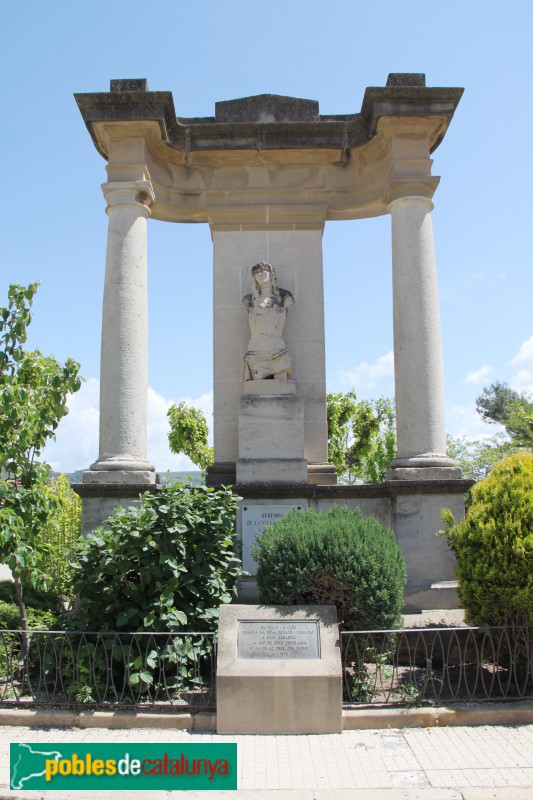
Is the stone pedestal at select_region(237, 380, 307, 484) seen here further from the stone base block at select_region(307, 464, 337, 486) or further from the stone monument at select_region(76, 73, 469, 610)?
the stone base block at select_region(307, 464, 337, 486)

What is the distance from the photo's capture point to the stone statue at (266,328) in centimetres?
1191

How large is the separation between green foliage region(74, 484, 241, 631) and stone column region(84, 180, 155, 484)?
3023 millimetres

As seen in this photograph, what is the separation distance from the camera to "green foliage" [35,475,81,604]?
1222cm

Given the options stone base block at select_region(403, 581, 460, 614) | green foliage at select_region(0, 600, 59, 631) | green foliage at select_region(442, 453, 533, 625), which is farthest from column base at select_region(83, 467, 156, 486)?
green foliage at select_region(442, 453, 533, 625)

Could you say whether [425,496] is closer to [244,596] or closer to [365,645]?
[244,596]

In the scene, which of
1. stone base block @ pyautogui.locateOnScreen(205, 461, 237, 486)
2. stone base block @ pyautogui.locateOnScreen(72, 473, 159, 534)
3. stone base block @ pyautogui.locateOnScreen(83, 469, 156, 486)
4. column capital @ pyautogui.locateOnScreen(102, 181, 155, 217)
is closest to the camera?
stone base block @ pyautogui.locateOnScreen(72, 473, 159, 534)

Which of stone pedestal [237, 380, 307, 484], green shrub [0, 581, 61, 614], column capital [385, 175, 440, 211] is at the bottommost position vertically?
green shrub [0, 581, 61, 614]

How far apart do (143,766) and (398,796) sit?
6.29 ft

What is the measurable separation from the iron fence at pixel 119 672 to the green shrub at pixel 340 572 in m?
0.96

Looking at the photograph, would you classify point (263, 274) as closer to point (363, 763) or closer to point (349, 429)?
point (363, 763)

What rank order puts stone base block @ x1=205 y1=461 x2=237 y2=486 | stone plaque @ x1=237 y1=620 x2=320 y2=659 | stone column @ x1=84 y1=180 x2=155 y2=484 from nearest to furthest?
stone plaque @ x1=237 y1=620 x2=320 y2=659
stone column @ x1=84 y1=180 x2=155 y2=484
stone base block @ x1=205 y1=461 x2=237 y2=486

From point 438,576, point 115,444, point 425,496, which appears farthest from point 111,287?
point 438,576

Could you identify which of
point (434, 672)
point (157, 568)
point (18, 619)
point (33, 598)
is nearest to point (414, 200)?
point (434, 672)

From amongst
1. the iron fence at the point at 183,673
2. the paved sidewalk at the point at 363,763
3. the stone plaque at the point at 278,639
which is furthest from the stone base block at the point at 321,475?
the paved sidewalk at the point at 363,763
